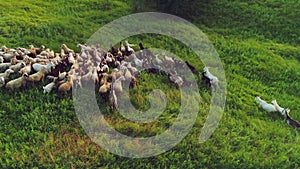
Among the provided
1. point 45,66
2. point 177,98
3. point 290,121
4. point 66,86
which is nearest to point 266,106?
point 290,121

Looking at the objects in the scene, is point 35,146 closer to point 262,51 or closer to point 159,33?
point 159,33

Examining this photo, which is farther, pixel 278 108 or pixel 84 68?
pixel 84 68

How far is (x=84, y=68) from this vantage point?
25.9 feet

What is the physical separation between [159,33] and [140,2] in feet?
7.80

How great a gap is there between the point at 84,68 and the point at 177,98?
2.08 m

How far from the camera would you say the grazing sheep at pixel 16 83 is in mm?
7438

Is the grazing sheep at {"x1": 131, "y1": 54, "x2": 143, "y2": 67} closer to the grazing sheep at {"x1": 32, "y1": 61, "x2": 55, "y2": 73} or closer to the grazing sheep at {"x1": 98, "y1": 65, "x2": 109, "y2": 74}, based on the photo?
the grazing sheep at {"x1": 98, "y1": 65, "x2": 109, "y2": 74}

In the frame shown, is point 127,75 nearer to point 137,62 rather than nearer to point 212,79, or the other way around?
point 137,62

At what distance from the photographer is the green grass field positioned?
20.6 feet

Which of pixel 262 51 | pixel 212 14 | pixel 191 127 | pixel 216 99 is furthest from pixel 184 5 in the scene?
pixel 191 127

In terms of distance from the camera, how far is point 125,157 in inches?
244

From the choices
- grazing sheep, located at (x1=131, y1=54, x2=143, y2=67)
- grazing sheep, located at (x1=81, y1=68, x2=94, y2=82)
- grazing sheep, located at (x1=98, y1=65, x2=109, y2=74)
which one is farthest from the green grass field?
grazing sheep, located at (x1=98, y1=65, x2=109, y2=74)

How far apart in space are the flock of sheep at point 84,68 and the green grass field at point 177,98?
0.23m

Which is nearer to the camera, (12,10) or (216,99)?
(216,99)
